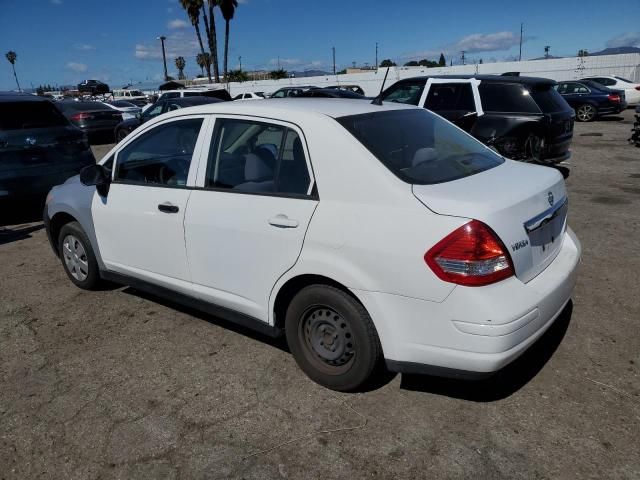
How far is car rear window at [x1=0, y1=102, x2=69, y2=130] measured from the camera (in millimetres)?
7129

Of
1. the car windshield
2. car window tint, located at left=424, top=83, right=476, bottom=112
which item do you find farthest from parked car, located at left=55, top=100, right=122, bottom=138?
the car windshield

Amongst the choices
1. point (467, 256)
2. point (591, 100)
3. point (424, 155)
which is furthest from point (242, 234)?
point (591, 100)

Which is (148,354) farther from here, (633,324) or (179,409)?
(633,324)

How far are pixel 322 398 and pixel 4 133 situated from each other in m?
6.25

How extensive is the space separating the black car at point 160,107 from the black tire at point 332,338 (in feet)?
37.7

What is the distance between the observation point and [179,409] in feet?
9.81

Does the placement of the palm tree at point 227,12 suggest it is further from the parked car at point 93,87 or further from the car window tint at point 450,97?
the car window tint at point 450,97

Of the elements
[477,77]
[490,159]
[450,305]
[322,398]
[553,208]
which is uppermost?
[477,77]

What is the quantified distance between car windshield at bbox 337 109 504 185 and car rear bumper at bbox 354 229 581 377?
67 centimetres

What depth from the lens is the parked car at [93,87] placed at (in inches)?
1574

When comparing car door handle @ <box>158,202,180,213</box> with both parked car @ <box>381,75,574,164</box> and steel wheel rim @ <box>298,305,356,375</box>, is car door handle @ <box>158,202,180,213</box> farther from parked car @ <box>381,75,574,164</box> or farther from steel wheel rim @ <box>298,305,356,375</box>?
parked car @ <box>381,75,574,164</box>

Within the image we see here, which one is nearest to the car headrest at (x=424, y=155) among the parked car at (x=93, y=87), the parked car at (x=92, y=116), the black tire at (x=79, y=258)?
the black tire at (x=79, y=258)

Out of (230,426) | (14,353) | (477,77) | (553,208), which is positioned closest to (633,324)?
(553,208)

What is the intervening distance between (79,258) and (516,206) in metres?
3.76
